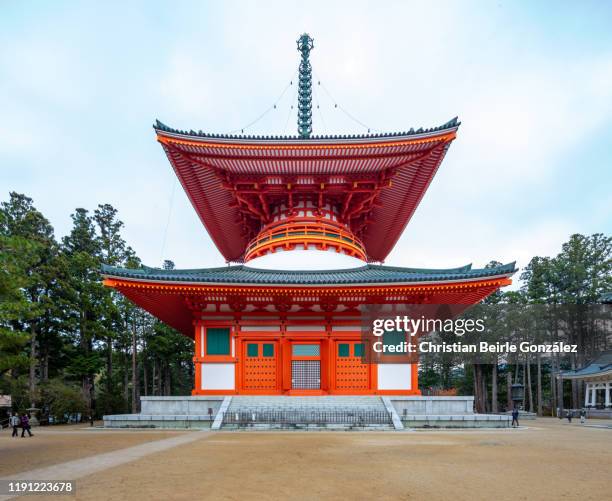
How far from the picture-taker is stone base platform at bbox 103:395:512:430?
1895 centimetres

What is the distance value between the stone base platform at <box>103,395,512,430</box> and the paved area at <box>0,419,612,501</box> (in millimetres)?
3709

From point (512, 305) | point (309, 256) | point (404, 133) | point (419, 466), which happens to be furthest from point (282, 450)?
point (512, 305)

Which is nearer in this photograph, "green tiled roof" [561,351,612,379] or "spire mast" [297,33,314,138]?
"spire mast" [297,33,314,138]

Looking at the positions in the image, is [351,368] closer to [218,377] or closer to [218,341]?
[218,377]

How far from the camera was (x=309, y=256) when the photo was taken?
995 inches

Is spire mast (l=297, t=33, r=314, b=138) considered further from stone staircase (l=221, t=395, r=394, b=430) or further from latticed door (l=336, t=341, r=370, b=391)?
stone staircase (l=221, t=395, r=394, b=430)

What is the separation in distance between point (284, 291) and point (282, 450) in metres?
9.67

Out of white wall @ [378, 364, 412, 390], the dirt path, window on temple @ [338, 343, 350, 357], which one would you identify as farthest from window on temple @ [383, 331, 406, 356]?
the dirt path

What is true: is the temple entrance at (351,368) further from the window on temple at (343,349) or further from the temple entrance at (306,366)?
the temple entrance at (306,366)

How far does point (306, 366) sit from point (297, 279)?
4.55 m

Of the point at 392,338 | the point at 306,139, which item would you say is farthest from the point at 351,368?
the point at 306,139

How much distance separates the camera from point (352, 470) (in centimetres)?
975

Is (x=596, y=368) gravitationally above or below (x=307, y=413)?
below

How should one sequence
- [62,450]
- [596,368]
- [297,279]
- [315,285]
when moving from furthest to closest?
[596,368]
[297,279]
[315,285]
[62,450]
